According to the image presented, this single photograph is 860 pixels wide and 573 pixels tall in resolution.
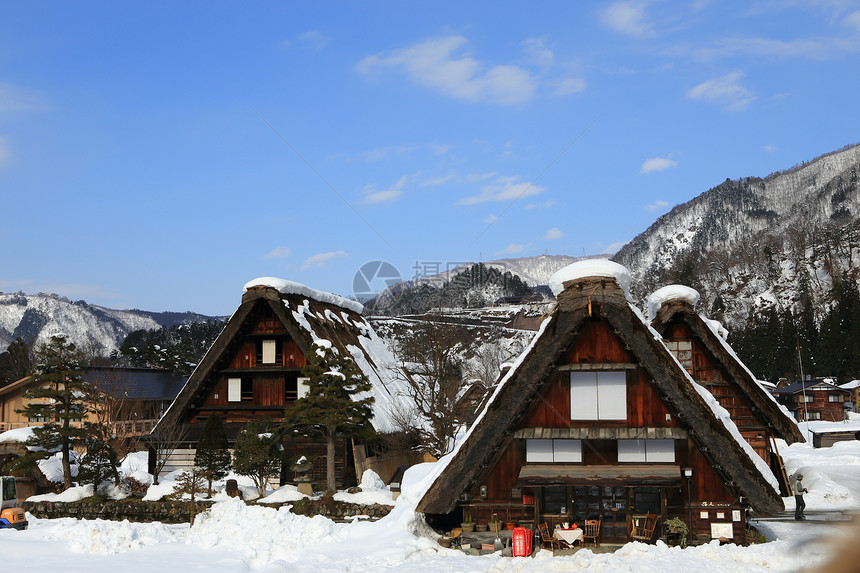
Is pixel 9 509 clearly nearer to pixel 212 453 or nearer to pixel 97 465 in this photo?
pixel 97 465

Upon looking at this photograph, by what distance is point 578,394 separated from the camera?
19719 millimetres

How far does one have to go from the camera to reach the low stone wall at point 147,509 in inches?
1016

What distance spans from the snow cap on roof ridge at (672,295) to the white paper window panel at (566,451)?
798 cm

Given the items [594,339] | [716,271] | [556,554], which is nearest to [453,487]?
[556,554]

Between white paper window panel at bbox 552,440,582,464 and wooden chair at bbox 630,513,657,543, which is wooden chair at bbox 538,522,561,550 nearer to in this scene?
white paper window panel at bbox 552,440,582,464

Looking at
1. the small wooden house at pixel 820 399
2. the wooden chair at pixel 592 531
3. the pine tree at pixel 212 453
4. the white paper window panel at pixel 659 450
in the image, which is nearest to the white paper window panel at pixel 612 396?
the white paper window panel at pixel 659 450

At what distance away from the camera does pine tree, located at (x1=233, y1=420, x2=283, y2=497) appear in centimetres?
2758

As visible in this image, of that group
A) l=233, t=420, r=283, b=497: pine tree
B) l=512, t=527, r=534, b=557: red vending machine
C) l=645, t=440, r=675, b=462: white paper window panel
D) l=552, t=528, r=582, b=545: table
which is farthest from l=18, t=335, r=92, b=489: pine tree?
l=645, t=440, r=675, b=462: white paper window panel

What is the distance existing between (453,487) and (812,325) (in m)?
93.5

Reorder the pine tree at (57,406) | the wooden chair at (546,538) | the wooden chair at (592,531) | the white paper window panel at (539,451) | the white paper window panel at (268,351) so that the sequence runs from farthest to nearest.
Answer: the white paper window panel at (268,351), the pine tree at (57,406), the white paper window panel at (539,451), the wooden chair at (592,531), the wooden chair at (546,538)

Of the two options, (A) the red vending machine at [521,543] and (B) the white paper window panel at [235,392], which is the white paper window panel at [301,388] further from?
(A) the red vending machine at [521,543]

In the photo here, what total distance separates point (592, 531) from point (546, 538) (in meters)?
1.28

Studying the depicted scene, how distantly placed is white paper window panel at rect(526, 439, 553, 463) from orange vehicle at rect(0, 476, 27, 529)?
17184 millimetres

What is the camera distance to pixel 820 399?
74.7 meters
